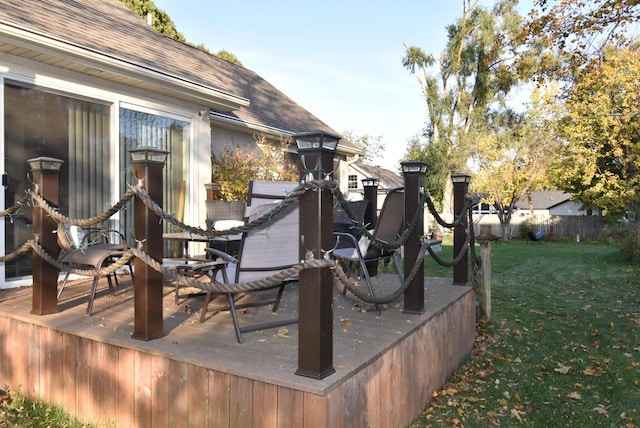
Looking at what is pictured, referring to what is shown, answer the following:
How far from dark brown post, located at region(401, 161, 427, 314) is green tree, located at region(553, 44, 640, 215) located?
1828 cm

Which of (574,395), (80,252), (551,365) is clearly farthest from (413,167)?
(80,252)

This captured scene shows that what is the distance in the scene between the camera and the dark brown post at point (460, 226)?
203 inches

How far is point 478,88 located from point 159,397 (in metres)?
29.3

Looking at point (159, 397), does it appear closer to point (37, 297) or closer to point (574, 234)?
point (37, 297)

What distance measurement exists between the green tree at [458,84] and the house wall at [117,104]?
2309cm

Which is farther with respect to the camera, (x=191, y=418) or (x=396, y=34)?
(x=396, y=34)

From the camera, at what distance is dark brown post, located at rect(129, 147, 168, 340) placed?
2928 millimetres

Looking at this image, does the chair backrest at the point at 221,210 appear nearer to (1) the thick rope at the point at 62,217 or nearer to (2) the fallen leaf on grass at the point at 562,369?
(1) the thick rope at the point at 62,217

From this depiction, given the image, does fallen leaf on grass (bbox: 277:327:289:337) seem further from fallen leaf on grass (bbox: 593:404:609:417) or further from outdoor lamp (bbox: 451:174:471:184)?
outdoor lamp (bbox: 451:174:471:184)

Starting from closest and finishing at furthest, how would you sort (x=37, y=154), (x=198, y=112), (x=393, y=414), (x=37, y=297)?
(x=393, y=414) → (x=37, y=297) → (x=37, y=154) → (x=198, y=112)

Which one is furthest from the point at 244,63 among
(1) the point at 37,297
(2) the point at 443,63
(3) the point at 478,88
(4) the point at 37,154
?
(1) the point at 37,297

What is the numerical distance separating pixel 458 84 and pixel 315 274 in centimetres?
2901

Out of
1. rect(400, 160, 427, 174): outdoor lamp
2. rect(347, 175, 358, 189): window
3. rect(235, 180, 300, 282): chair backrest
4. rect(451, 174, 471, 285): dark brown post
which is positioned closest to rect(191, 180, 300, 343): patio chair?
rect(235, 180, 300, 282): chair backrest

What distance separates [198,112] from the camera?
291 inches
